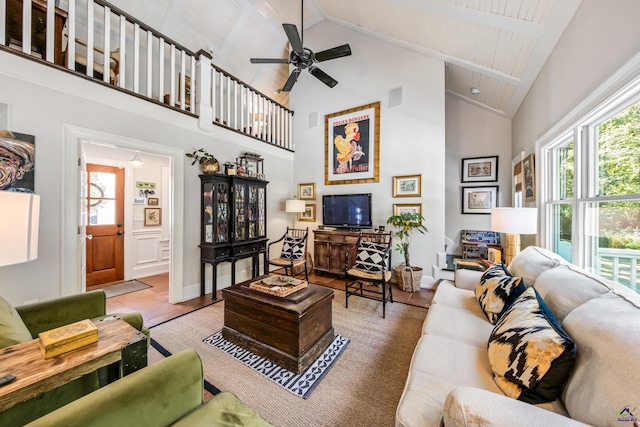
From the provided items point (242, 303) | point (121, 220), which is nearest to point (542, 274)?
point (242, 303)

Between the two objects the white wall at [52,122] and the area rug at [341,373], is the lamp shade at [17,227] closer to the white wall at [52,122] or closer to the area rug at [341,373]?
the area rug at [341,373]

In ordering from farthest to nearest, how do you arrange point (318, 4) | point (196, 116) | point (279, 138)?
1. point (279, 138)
2. point (318, 4)
3. point (196, 116)

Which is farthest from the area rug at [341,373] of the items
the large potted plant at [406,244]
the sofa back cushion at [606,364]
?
the sofa back cushion at [606,364]

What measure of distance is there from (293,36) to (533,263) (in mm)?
3520

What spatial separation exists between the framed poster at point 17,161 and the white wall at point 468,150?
589cm

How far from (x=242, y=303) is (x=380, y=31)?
15.9 feet

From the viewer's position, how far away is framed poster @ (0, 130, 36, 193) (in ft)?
6.82

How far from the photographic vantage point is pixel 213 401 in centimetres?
113

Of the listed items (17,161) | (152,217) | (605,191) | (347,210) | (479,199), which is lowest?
(152,217)

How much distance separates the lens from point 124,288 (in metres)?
3.94

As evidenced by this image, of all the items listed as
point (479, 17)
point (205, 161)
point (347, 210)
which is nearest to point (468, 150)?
point (479, 17)

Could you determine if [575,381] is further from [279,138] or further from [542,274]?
[279,138]

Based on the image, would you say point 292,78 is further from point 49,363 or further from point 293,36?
point 49,363

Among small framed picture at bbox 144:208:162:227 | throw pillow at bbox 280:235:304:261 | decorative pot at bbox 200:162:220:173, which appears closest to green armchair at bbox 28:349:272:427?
decorative pot at bbox 200:162:220:173
